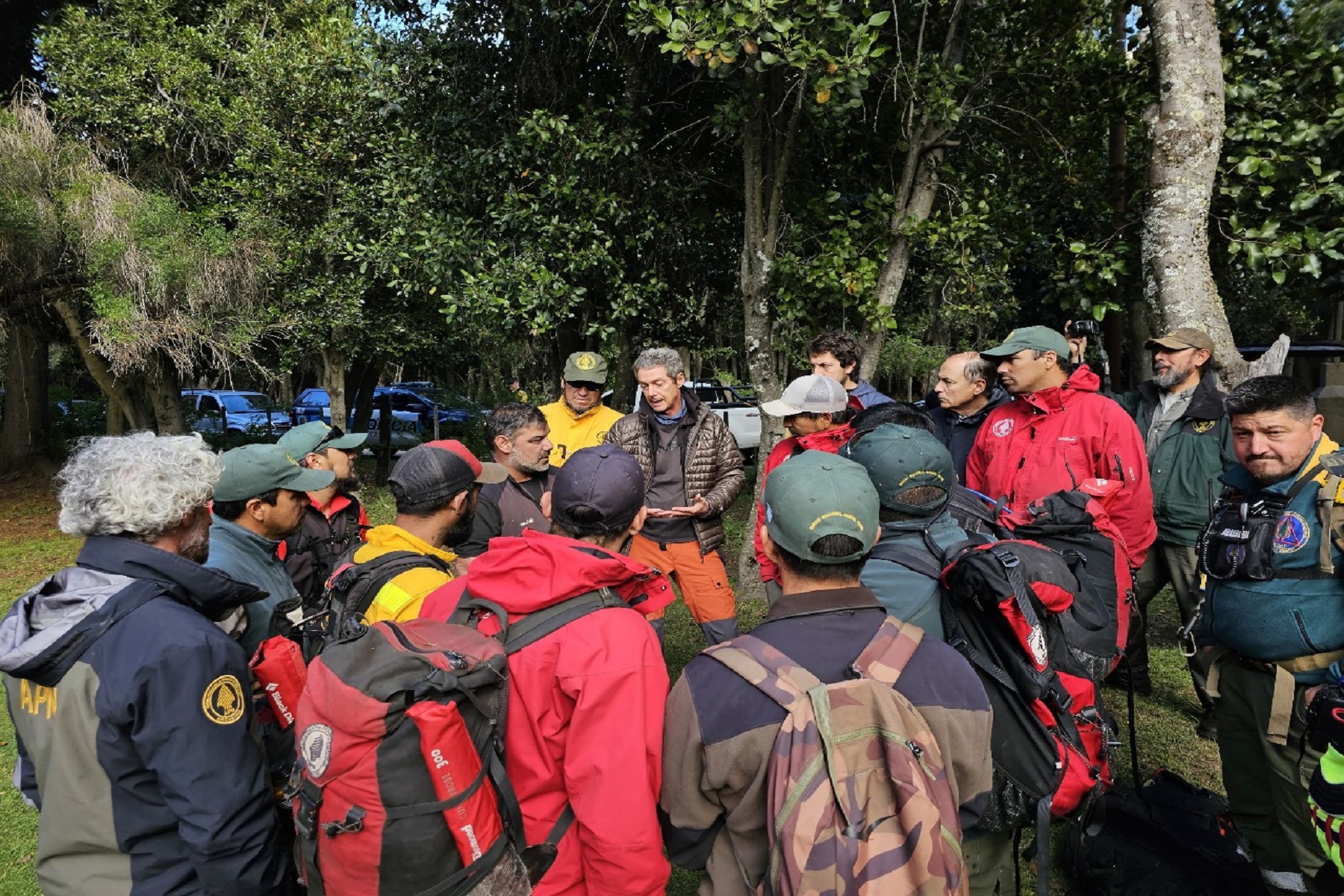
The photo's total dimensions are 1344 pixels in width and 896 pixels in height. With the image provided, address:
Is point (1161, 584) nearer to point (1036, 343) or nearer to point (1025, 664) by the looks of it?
point (1036, 343)

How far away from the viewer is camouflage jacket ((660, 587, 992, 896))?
172cm

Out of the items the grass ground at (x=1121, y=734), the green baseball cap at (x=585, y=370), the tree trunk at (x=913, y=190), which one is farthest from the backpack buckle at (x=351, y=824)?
the tree trunk at (x=913, y=190)

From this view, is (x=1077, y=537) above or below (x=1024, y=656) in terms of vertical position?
above

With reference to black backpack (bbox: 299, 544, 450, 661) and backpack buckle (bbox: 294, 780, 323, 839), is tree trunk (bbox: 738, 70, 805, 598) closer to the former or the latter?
black backpack (bbox: 299, 544, 450, 661)

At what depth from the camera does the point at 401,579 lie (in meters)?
2.52

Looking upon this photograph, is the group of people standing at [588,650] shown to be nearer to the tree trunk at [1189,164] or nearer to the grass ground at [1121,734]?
the grass ground at [1121,734]

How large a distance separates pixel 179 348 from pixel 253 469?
10.1m

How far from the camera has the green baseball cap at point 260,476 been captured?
2.85 meters

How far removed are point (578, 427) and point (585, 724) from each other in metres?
3.50

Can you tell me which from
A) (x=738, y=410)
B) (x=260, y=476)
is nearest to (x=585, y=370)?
(x=260, y=476)

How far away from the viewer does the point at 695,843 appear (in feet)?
6.12

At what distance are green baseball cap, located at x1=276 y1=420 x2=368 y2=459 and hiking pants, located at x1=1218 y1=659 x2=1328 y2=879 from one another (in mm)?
→ 4296

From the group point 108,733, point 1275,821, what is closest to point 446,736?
point 108,733

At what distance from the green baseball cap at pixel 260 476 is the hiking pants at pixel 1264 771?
3.35 m
